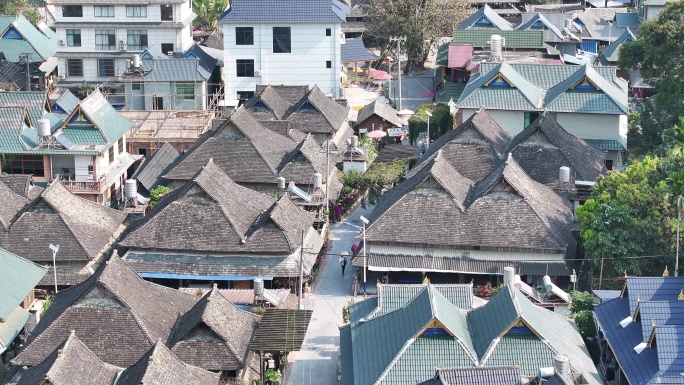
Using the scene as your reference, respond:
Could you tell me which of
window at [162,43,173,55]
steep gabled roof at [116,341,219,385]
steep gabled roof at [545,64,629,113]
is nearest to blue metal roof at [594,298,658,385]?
steep gabled roof at [116,341,219,385]

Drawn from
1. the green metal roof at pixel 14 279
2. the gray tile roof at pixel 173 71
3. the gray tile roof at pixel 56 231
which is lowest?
the green metal roof at pixel 14 279

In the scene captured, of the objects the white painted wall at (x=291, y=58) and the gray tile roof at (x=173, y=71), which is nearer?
the gray tile roof at (x=173, y=71)

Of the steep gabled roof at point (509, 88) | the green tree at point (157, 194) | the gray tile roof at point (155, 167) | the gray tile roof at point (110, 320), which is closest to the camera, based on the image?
the gray tile roof at point (110, 320)

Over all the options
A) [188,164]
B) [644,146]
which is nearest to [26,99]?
[188,164]

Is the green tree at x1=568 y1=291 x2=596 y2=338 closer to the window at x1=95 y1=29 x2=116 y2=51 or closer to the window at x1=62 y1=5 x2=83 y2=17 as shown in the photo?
the window at x1=95 y1=29 x2=116 y2=51

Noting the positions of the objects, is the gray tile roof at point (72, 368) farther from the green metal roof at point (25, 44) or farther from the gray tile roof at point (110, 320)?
the green metal roof at point (25, 44)

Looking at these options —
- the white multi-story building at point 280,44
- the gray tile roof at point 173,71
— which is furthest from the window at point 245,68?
the gray tile roof at point 173,71
